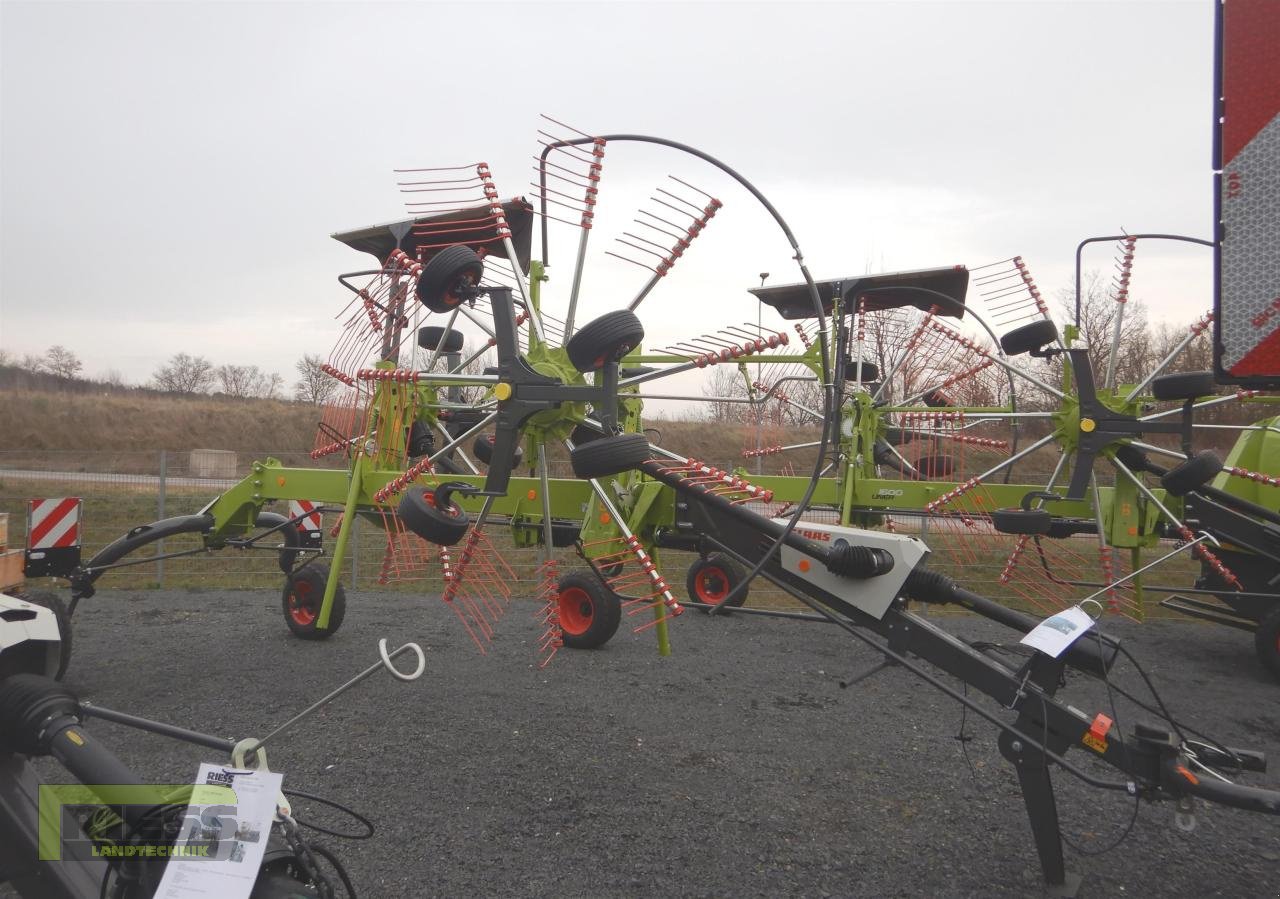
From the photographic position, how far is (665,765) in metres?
4.43

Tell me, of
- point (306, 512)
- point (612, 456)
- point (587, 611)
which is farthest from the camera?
point (306, 512)

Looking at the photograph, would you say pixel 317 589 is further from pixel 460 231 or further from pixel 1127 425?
pixel 1127 425

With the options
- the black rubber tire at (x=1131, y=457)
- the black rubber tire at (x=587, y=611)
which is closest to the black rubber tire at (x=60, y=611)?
the black rubber tire at (x=587, y=611)

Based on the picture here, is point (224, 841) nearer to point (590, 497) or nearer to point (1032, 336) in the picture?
point (590, 497)

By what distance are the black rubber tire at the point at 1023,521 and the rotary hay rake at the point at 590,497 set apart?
0.02 metres

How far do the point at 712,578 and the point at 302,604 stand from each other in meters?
4.53

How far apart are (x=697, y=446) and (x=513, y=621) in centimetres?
1460

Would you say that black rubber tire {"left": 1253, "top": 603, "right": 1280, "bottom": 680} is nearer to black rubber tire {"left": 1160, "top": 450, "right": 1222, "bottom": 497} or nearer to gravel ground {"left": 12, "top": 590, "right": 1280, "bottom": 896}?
gravel ground {"left": 12, "top": 590, "right": 1280, "bottom": 896}

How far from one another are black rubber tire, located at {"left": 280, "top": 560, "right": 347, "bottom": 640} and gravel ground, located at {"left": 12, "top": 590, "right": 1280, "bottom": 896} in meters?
0.18

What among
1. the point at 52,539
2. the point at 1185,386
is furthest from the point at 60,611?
the point at 1185,386

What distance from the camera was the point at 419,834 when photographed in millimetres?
3533

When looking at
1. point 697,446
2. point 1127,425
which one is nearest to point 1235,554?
point 1127,425

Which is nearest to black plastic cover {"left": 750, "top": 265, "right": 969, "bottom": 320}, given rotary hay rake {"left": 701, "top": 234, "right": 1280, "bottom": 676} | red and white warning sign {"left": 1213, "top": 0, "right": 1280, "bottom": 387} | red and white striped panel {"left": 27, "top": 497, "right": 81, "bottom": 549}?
rotary hay rake {"left": 701, "top": 234, "right": 1280, "bottom": 676}

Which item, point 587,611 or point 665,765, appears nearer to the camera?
point 665,765
